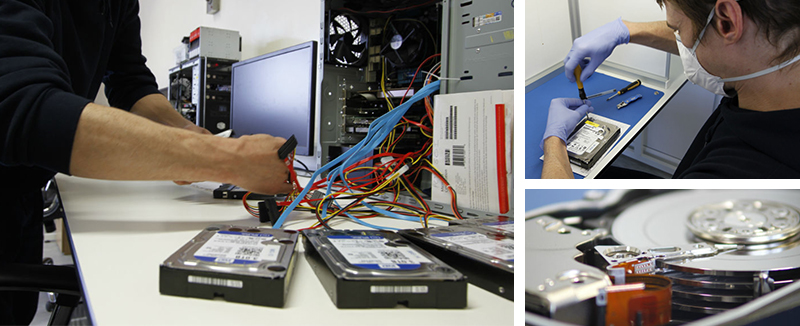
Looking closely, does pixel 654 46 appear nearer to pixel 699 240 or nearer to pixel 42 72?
pixel 699 240

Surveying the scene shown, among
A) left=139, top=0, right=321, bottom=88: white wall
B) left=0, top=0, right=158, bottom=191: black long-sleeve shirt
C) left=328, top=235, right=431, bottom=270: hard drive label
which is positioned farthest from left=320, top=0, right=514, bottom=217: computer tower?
left=139, top=0, right=321, bottom=88: white wall

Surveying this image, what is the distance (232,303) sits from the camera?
0.39 metres

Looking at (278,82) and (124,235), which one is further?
(278,82)

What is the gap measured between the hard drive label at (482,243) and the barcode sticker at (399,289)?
0.10 meters

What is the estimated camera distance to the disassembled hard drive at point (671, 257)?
0.24 m

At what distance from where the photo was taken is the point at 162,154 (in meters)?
0.66

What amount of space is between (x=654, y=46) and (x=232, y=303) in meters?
0.62

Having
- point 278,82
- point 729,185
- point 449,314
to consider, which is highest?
point 278,82

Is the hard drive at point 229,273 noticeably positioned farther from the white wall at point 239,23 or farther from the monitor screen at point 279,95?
the white wall at point 239,23

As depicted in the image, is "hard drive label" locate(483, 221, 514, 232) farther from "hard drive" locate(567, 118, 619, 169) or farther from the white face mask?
the white face mask

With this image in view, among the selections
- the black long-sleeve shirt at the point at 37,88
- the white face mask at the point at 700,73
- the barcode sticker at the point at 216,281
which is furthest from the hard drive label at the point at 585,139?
the black long-sleeve shirt at the point at 37,88

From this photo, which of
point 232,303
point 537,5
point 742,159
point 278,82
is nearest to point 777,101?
point 742,159

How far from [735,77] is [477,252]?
29 centimetres

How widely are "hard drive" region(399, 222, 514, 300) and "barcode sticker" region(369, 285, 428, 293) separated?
0.30ft
